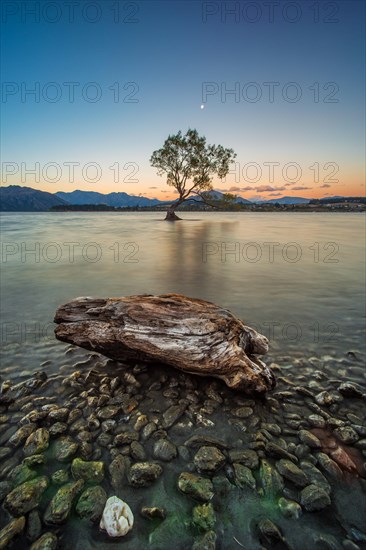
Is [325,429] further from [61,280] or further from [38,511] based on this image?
[61,280]

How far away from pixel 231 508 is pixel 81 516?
4.53 ft

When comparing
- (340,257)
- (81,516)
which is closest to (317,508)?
(81,516)

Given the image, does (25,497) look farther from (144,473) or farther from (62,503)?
(144,473)

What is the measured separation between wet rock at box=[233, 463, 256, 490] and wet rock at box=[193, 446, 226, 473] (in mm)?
160

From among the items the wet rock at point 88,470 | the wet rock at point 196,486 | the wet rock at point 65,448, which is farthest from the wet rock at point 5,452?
the wet rock at point 196,486

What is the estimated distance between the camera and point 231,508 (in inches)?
102

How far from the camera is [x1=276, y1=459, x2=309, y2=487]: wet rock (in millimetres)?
2781

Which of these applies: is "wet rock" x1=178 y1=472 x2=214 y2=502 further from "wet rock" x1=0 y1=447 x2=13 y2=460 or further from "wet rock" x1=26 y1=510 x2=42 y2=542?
"wet rock" x1=0 y1=447 x2=13 y2=460

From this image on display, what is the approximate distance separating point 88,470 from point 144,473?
23.5 inches

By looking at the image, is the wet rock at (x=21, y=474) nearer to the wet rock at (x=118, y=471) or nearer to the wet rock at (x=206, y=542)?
the wet rock at (x=118, y=471)

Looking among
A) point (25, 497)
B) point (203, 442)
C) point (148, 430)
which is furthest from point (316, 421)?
point (25, 497)

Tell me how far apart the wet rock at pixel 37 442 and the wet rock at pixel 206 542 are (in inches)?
76.7

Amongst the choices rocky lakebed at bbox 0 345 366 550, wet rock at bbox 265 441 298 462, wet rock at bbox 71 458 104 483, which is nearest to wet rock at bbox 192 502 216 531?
rocky lakebed at bbox 0 345 366 550

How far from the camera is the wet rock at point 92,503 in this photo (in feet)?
8.20
